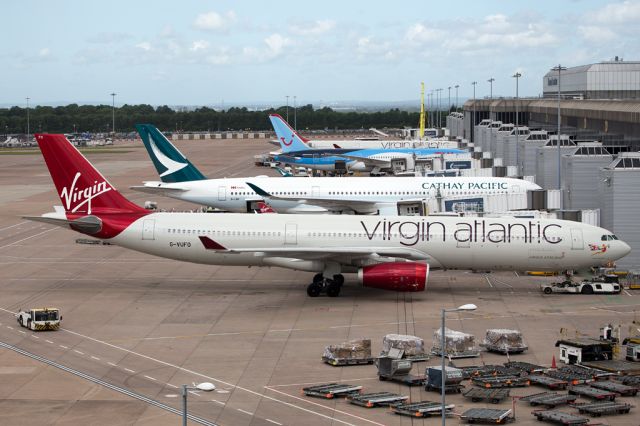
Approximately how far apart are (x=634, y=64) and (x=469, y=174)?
69.4 meters

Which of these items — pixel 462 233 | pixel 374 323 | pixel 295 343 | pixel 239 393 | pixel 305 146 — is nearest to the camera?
pixel 239 393

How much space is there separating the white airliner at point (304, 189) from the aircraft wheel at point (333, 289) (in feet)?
75.6

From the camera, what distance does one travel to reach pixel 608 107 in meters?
90.4

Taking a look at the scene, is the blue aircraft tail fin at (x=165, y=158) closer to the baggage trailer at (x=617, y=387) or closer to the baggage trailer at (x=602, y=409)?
the baggage trailer at (x=617, y=387)

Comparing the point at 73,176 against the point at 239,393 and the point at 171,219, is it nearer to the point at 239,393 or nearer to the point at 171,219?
the point at 171,219

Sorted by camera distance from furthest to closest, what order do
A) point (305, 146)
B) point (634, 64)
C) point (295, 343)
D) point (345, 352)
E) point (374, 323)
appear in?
point (634, 64) < point (305, 146) < point (374, 323) < point (295, 343) < point (345, 352)

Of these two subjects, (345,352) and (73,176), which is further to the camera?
(73,176)

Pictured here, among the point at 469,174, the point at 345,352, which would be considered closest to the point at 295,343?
the point at 345,352

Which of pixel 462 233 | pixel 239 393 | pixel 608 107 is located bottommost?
pixel 239 393

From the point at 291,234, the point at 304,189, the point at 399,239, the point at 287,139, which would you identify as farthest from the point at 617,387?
the point at 287,139

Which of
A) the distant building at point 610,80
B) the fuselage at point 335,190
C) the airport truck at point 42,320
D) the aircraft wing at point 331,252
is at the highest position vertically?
the distant building at point 610,80

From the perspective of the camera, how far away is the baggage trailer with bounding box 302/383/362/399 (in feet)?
112

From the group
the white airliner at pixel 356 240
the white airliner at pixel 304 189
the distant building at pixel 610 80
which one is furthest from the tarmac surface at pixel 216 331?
the distant building at pixel 610 80

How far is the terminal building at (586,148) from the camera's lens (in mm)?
57344
